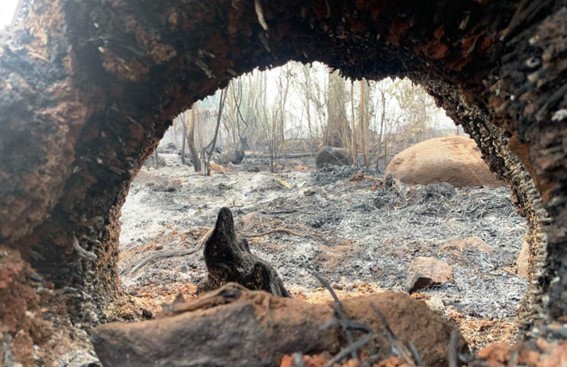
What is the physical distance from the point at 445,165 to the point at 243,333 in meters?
7.28

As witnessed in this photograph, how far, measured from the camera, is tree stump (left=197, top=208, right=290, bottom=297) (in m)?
2.36

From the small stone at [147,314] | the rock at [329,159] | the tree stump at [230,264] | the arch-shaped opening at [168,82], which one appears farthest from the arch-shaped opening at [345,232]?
the rock at [329,159]

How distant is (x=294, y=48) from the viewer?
1938 millimetres

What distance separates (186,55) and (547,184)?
1.25 metres

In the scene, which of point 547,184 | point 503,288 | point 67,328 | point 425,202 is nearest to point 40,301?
point 67,328

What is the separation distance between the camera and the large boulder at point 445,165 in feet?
24.7

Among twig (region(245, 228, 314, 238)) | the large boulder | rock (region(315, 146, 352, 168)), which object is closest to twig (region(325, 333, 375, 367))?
twig (region(245, 228, 314, 238))

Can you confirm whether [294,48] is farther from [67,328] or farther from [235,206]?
[235,206]

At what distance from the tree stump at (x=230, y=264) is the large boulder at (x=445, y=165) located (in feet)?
19.5

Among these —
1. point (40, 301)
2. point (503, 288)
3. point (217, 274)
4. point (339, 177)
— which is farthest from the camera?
point (339, 177)

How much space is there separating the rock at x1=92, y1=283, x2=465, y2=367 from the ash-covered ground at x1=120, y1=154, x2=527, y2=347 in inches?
55.5

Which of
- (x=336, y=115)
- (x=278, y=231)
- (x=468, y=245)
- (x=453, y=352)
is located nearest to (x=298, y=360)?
(x=453, y=352)

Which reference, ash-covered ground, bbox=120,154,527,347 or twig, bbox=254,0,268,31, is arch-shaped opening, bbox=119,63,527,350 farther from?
twig, bbox=254,0,268,31

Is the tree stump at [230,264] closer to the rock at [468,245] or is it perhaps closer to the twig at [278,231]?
the rock at [468,245]
